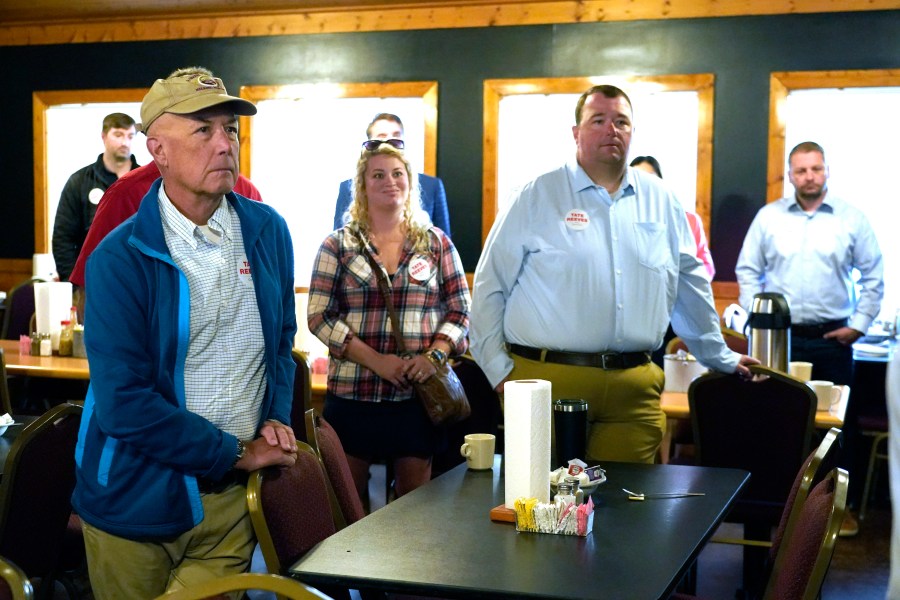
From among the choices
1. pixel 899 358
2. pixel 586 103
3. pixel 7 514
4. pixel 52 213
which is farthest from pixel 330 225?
pixel 899 358

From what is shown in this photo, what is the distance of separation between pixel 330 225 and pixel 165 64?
72.5 inches

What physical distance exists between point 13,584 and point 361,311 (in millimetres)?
2426

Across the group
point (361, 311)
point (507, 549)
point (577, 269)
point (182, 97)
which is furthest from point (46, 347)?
point (507, 549)

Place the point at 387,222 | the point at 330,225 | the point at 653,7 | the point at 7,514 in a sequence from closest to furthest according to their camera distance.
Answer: the point at 7,514 → the point at 387,222 → the point at 653,7 → the point at 330,225

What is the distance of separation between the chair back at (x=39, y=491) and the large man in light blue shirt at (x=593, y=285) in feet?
4.38

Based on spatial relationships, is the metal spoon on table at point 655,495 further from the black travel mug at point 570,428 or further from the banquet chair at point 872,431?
the banquet chair at point 872,431

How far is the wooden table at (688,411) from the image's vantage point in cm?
393

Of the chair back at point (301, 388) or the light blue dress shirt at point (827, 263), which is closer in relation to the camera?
the chair back at point (301, 388)

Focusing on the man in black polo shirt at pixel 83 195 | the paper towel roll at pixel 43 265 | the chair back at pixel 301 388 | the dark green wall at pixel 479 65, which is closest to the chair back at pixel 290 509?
the chair back at pixel 301 388

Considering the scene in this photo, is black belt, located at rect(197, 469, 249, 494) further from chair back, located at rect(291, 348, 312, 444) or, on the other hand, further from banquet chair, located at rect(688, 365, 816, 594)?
banquet chair, located at rect(688, 365, 816, 594)

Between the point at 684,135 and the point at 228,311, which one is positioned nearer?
the point at 228,311

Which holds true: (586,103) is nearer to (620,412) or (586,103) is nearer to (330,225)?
(620,412)

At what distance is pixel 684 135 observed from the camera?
737 centimetres

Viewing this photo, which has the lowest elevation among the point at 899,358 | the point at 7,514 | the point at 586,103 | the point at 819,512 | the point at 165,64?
the point at 7,514
